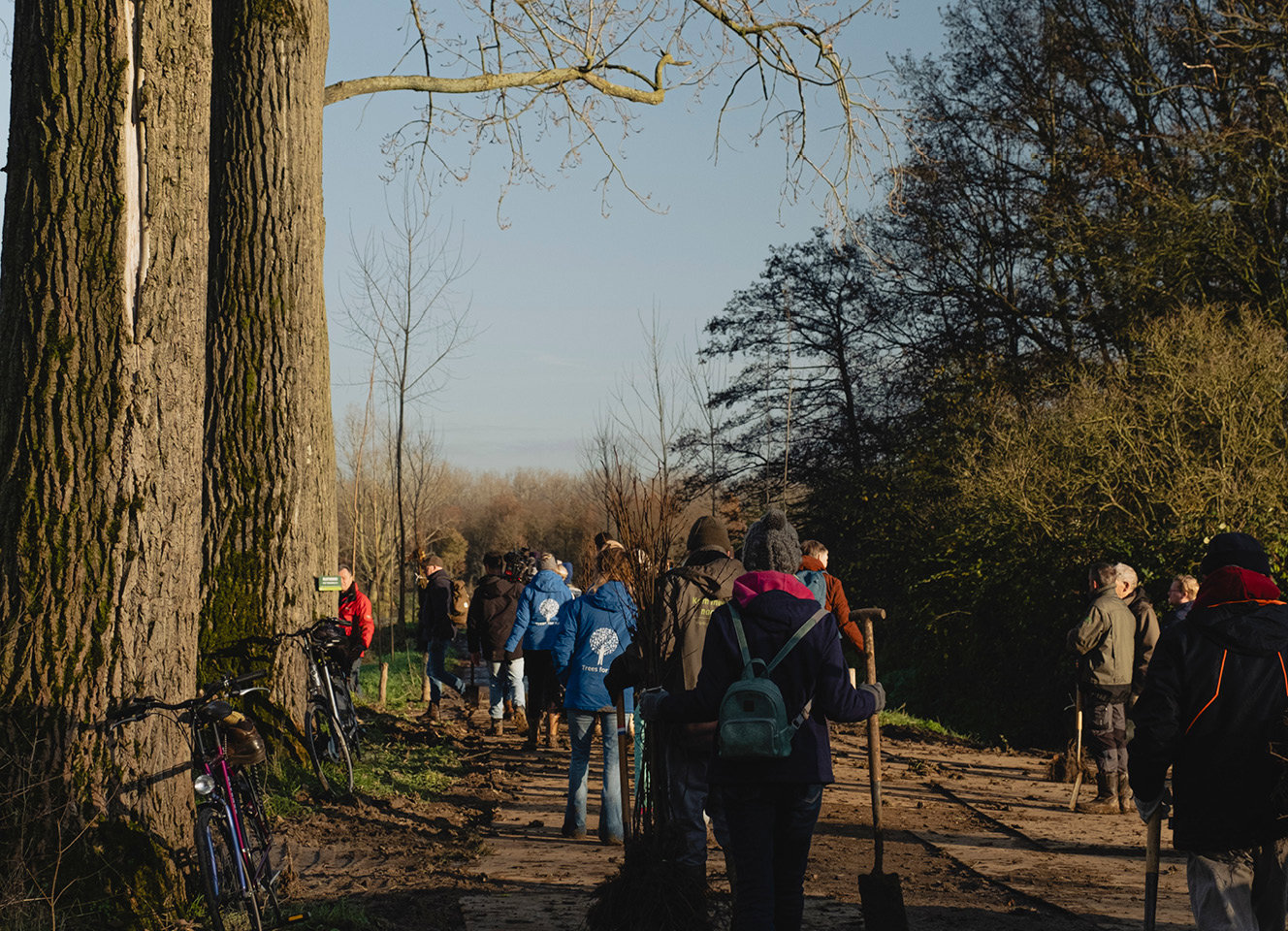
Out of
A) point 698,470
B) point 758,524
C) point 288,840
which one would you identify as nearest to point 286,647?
point 288,840

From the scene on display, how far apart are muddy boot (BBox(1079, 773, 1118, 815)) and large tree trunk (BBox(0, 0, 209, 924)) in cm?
732

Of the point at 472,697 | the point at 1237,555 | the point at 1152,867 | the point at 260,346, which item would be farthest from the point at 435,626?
the point at 1237,555

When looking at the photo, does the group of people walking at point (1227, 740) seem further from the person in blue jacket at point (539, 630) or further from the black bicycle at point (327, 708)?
the person in blue jacket at point (539, 630)

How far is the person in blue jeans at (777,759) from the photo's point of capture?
4.61 meters

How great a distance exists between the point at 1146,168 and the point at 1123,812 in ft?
50.0

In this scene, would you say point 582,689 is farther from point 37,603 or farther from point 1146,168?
point 1146,168

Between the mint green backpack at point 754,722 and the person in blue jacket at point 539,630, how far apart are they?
21.8 feet

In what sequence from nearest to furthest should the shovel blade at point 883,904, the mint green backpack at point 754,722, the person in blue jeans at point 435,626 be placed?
the mint green backpack at point 754,722 → the shovel blade at point 883,904 → the person in blue jeans at point 435,626

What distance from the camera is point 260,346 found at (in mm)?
8922

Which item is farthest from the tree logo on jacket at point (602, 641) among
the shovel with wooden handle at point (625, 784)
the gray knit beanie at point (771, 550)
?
the gray knit beanie at point (771, 550)

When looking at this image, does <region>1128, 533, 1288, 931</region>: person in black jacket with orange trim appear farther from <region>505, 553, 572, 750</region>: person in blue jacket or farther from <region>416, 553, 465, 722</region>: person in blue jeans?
<region>416, 553, 465, 722</region>: person in blue jeans

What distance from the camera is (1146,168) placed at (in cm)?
Result: 2172

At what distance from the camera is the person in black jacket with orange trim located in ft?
14.3

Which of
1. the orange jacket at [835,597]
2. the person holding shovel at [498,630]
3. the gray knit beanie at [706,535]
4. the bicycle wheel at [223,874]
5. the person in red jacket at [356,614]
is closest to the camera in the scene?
the bicycle wheel at [223,874]
